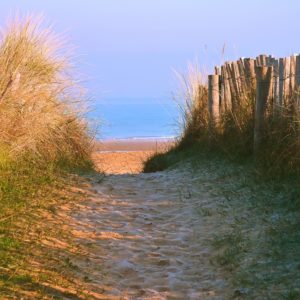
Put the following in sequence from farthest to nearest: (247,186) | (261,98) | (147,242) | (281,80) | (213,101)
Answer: (213,101), (261,98), (281,80), (247,186), (147,242)

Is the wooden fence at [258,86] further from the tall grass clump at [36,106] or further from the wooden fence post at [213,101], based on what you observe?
the tall grass clump at [36,106]

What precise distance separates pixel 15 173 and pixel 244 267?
286cm

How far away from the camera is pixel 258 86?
697 centimetres

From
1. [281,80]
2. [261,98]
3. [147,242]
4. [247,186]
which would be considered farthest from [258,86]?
[147,242]

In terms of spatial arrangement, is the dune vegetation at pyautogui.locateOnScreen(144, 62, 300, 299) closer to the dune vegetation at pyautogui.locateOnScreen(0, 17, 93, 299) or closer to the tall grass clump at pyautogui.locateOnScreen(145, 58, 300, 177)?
the tall grass clump at pyautogui.locateOnScreen(145, 58, 300, 177)

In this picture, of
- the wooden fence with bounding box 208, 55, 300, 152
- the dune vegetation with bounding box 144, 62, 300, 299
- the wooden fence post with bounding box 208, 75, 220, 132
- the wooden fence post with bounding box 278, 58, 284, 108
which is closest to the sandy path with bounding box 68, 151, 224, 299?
the dune vegetation with bounding box 144, 62, 300, 299

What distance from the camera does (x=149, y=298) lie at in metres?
3.64

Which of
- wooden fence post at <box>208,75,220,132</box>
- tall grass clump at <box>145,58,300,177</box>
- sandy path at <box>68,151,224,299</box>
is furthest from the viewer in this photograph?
wooden fence post at <box>208,75,220,132</box>

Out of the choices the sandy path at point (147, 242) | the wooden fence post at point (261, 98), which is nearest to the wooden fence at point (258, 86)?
the wooden fence post at point (261, 98)

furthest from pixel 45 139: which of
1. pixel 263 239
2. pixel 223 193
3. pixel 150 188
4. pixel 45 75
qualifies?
pixel 263 239

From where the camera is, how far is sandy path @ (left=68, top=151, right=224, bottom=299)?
3846 millimetres

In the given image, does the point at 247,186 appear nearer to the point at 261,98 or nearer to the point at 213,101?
the point at 261,98

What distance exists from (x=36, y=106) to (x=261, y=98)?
105 inches

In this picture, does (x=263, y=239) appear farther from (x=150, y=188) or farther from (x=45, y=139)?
(x=45, y=139)
